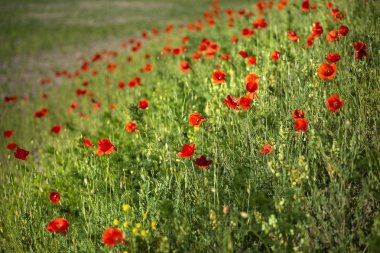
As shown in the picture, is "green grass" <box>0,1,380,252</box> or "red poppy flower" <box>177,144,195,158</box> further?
"red poppy flower" <box>177,144,195,158</box>

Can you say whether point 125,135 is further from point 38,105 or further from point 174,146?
point 38,105

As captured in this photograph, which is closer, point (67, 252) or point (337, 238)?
point (337, 238)

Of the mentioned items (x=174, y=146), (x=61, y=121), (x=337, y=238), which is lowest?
(x=61, y=121)

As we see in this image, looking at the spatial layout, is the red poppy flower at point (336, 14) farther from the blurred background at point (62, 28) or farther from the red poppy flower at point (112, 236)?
the blurred background at point (62, 28)

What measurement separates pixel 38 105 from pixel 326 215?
6.72m

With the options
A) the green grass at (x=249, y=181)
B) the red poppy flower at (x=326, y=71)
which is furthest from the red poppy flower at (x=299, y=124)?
the red poppy flower at (x=326, y=71)

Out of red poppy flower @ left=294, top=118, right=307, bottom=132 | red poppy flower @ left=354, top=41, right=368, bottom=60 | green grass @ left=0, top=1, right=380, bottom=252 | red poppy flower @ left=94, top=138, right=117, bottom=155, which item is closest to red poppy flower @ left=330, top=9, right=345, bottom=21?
green grass @ left=0, top=1, right=380, bottom=252

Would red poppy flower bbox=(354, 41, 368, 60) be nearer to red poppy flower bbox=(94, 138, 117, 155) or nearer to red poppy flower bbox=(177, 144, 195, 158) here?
red poppy flower bbox=(177, 144, 195, 158)

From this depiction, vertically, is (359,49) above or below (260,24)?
below

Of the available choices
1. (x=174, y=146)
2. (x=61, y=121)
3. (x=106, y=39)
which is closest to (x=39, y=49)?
(x=106, y=39)

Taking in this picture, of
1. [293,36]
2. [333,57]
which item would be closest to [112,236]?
[333,57]

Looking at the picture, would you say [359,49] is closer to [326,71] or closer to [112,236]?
[326,71]

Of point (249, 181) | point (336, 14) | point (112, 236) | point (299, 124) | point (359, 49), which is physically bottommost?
point (112, 236)

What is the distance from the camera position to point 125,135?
13.3ft
